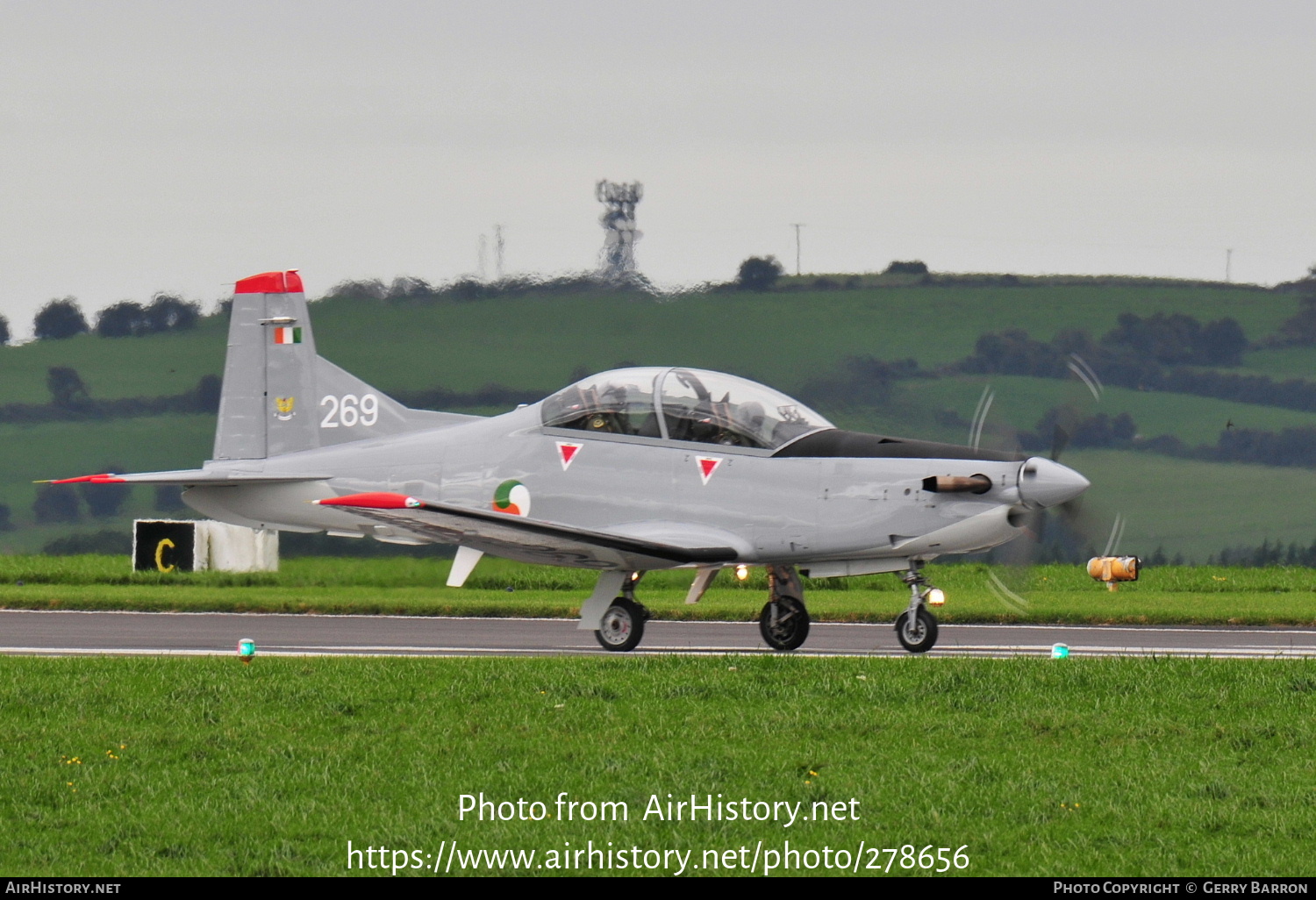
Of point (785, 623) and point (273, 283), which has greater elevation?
point (273, 283)

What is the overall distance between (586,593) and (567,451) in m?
9.92

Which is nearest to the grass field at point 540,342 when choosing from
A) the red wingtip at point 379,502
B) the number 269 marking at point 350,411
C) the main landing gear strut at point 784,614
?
the number 269 marking at point 350,411

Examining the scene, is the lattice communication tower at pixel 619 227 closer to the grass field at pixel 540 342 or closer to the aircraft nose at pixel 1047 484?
the grass field at pixel 540 342

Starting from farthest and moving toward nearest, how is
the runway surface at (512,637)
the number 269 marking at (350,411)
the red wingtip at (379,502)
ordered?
the number 269 marking at (350,411) → the runway surface at (512,637) → the red wingtip at (379,502)

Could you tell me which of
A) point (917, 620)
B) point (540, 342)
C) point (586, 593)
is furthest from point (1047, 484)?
point (540, 342)

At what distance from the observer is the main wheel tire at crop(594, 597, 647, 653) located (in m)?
14.8

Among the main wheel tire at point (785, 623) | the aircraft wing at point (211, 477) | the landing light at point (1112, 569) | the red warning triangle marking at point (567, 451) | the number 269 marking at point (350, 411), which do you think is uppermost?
the number 269 marking at point (350, 411)

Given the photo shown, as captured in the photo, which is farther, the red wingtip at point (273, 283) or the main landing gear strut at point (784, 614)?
the red wingtip at point (273, 283)

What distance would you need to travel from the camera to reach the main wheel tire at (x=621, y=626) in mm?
14812

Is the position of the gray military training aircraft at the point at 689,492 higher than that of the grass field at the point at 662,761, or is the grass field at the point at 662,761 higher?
the gray military training aircraft at the point at 689,492

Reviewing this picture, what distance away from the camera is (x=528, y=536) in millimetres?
14320

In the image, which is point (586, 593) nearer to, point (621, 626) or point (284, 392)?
point (284, 392)

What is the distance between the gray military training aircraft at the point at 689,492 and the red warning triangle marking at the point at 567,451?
0.02 metres
